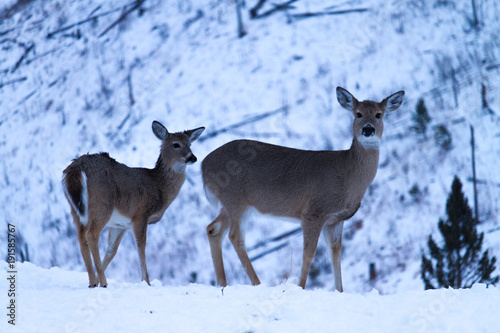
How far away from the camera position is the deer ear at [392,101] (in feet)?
28.7

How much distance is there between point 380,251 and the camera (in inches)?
910

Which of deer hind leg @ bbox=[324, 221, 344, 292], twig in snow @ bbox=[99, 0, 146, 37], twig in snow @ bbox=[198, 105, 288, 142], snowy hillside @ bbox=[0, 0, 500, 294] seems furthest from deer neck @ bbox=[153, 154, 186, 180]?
twig in snow @ bbox=[99, 0, 146, 37]

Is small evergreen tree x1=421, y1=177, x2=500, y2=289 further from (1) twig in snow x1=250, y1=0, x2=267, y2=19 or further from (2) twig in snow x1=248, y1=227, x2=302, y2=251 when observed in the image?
(1) twig in snow x1=250, y1=0, x2=267, y2=19

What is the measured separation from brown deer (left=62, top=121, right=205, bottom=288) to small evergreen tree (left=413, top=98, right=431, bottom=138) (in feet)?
69.4

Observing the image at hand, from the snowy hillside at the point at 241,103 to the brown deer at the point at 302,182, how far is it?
40.2 feet

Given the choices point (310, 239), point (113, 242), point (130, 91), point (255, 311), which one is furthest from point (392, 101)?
point (130, 91)

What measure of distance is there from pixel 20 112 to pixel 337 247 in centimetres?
2879

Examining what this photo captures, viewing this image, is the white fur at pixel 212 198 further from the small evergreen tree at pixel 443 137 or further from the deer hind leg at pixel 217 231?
the small evergreen tree at pixel 443 137

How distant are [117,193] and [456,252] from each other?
12798 millimetres

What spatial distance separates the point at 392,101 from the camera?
8.88 meters

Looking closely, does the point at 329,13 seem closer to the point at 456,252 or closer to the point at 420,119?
the point at 420,119

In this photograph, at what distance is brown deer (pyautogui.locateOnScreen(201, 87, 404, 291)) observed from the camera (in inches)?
324

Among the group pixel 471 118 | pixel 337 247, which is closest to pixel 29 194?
pixel 471 118

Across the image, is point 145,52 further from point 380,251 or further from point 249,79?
point 380,251
